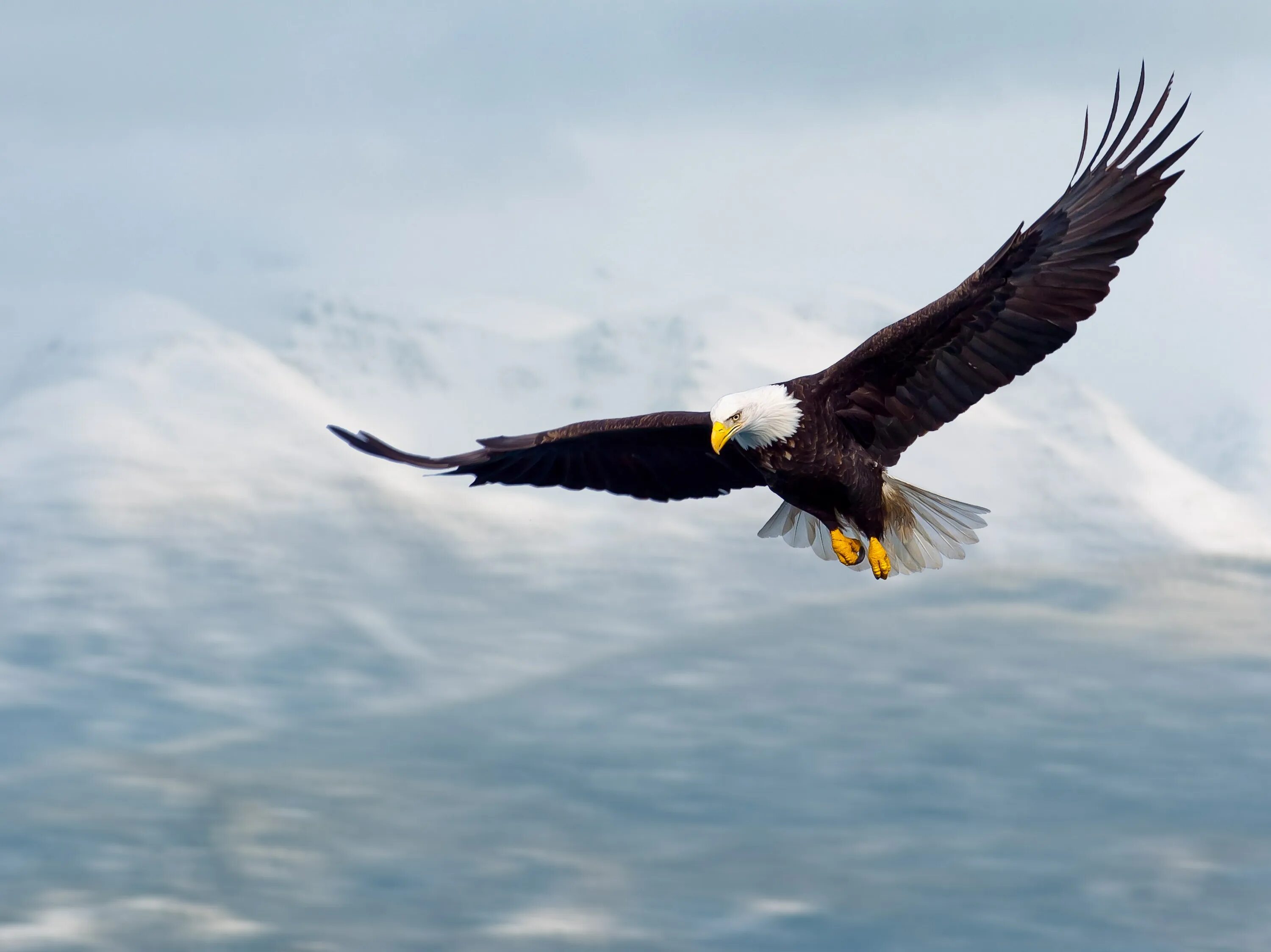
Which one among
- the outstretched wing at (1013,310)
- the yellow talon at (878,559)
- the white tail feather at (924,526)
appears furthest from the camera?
the white tail feather at (924,526)

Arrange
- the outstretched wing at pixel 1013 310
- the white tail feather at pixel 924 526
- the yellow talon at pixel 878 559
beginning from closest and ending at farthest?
the outstretched wing at pixel 1013 310
the yellow talon at pixel 878 559
the white tail feather at pixel 924 526

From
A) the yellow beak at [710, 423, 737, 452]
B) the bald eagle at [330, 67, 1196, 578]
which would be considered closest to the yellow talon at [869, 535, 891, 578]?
the bald eagle at [330, 67, 1196, 578]

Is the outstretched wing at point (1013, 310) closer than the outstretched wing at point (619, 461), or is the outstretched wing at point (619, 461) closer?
the outstretched wing at point (1013, 310)

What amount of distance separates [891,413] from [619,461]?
1.54m

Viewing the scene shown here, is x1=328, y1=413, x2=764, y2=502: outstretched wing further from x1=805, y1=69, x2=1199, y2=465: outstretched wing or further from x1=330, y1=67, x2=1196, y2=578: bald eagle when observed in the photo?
x1=805, y1=69, x2=1199, y2=465: outstretched wing

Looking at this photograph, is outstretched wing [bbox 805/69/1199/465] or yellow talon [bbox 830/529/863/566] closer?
outstretched wing [bbox 805/69/1199/465]

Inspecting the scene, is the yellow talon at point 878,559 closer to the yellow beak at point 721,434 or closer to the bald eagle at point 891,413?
the bald eagle at point 891,413

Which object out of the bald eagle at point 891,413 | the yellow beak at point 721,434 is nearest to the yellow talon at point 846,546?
the bald eagle at point 891,413

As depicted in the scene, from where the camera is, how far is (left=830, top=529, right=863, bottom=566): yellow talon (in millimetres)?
9211

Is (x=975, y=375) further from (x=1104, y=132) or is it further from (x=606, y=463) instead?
(x=606, y=463)

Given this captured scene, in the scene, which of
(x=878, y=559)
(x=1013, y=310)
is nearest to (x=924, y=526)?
(x=878, y=559)

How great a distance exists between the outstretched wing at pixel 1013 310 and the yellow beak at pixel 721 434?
1.74ft

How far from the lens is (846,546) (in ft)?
30.2

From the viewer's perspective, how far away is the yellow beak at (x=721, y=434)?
8.58m
